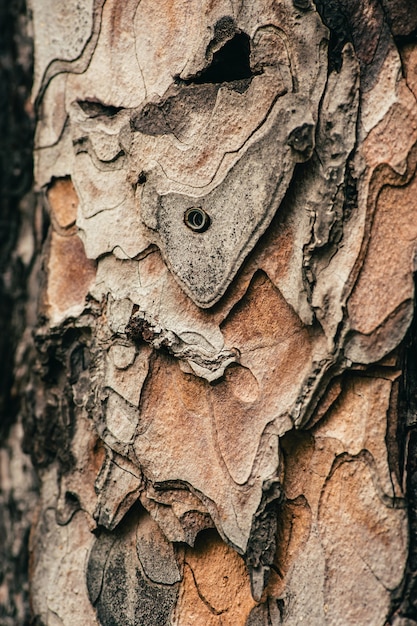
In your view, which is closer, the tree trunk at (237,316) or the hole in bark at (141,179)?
the tree trunk at (237,316)

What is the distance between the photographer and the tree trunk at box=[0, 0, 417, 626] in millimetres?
791

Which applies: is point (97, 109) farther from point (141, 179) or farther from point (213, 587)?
point (213, 587)

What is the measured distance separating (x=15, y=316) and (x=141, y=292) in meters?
0.37

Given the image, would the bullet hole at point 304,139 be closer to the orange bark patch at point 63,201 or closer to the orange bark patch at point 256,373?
the orange bark patch at point 256,373

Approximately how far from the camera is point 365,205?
2.59 feet

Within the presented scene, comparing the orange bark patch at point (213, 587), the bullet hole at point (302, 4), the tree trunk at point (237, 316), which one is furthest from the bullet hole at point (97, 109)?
the orange bark patch at point (213, 587)

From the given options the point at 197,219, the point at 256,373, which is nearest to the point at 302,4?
the point at 197,219

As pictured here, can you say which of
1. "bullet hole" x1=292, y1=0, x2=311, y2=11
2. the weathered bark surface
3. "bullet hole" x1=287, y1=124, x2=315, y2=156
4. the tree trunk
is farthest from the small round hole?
the weathered bark surface

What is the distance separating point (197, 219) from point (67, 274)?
26cm

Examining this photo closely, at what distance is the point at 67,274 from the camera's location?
3.42 feet

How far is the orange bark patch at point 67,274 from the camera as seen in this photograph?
1011mm

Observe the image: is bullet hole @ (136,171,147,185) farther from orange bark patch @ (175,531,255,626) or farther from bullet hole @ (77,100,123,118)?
orange bark patch @ (175,531,255,626)

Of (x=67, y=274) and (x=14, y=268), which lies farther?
(x=14, y=268)

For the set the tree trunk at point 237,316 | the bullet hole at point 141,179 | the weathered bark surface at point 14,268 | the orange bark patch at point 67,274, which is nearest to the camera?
the tree trunk at point 237,316
